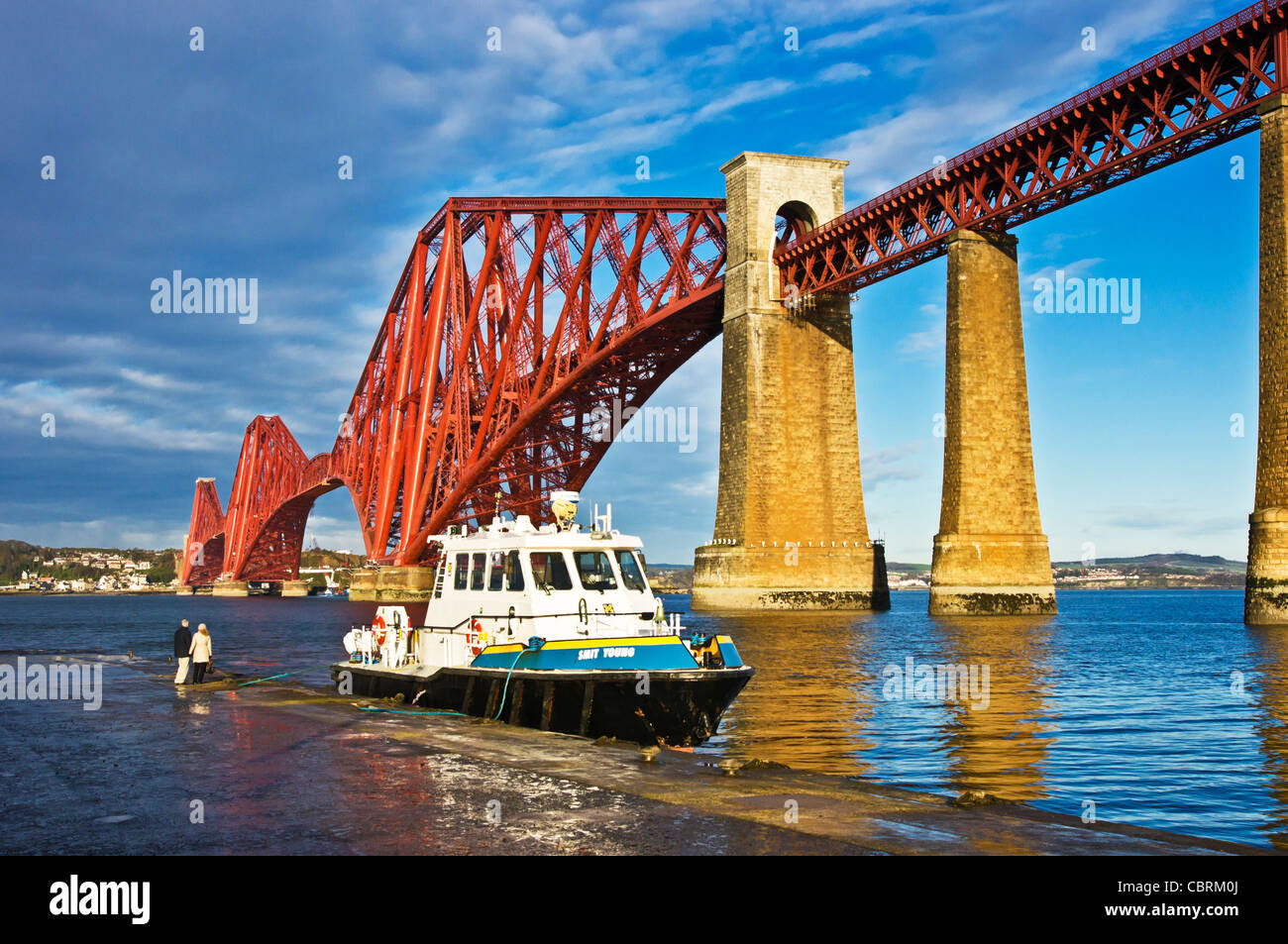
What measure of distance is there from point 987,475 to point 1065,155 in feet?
49.2

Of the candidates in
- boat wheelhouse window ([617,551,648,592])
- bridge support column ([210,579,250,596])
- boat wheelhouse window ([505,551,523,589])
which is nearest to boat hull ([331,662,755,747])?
boat wheelhouse window ([505,551,523,589])

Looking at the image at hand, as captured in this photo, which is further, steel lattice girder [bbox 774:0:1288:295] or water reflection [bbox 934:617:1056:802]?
steel lattice girder [bbox 774:0:1288:295]

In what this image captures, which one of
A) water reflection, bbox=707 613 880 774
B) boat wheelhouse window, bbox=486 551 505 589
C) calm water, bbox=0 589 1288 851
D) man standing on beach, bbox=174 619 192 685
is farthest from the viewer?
man standing on beach, bbox=174 619 192 685

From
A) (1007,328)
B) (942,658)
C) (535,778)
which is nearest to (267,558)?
(1007,328)

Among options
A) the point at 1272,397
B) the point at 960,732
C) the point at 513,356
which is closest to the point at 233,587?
the point at 513,356

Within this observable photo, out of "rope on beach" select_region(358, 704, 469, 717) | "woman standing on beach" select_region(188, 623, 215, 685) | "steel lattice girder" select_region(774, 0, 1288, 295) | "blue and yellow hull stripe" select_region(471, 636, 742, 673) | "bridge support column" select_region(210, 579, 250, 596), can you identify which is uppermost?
"steel lattice girder" select_region(774, 0, 1288, 295)

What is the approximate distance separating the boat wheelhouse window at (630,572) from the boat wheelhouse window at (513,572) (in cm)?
161

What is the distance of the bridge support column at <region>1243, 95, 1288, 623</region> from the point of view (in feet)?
120

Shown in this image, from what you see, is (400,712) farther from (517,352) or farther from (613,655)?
(517,352)

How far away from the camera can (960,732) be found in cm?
1942

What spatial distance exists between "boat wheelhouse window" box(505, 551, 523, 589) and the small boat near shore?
16 mm

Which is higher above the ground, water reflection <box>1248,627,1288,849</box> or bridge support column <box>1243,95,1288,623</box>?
bridge support column <box>1243,95,1288,623</box>

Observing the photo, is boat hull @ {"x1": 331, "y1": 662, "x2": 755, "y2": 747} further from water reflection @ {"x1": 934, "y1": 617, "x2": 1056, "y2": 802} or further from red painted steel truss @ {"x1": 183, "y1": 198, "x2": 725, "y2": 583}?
red painted steel truss @ {"x1": 183, "y1": 198, "x2": 725, "y2": 583}
